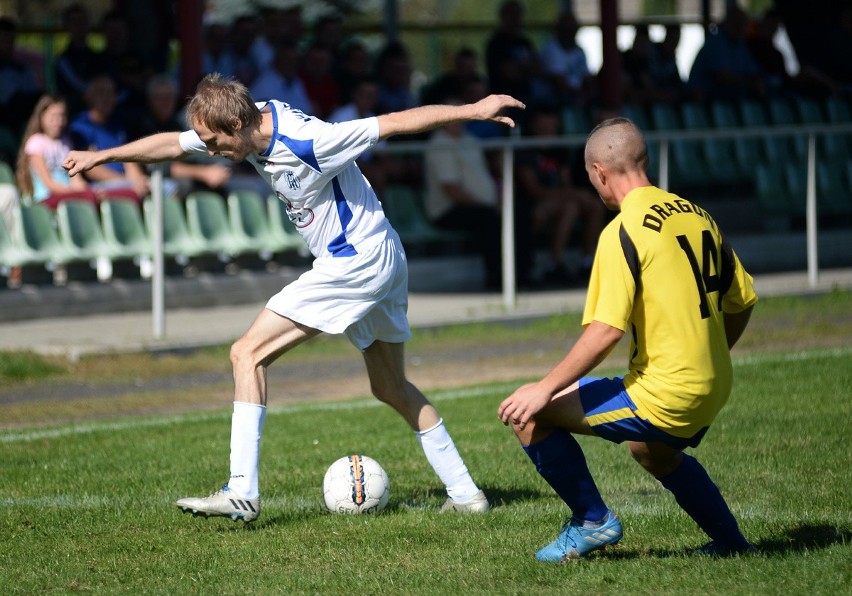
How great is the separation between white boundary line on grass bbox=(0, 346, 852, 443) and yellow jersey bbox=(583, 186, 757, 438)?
4.53 meters

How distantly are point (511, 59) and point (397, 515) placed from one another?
1151cm

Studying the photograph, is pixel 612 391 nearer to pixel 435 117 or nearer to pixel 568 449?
pixel 568 449

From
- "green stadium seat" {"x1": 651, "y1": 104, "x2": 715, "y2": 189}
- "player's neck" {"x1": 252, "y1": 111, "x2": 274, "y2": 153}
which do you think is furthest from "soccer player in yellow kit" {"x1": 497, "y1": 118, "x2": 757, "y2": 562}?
"green stadium seat" {"x1": 651, "y1": 104, "x2": 715, "y2": 189}

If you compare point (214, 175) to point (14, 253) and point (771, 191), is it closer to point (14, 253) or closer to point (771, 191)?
point (14, 253)

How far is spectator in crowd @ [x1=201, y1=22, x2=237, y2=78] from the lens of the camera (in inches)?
626

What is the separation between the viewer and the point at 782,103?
60.3 feet

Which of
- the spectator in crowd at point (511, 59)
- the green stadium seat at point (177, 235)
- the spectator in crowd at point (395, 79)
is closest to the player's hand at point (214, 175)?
the green stadium seat at point (177, 235)

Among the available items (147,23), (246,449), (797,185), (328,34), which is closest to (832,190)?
(797,185)

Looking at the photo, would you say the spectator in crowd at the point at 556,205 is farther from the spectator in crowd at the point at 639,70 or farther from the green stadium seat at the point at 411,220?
the spectator in crowd at the point at 639,70

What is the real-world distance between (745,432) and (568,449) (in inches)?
117

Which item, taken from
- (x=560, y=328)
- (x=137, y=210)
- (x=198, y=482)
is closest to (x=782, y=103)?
(x=560, y=328)

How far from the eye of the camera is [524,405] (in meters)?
4.86

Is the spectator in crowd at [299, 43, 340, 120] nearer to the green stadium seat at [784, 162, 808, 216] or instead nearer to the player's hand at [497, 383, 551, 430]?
the green stadium seat at [784, 162, 808, 216]

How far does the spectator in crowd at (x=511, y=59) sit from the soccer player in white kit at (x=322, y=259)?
408 inches
